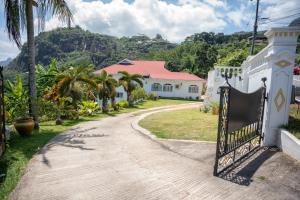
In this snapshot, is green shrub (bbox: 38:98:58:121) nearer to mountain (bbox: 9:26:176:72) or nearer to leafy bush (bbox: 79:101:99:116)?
leafy bush (bbox: 79:101:99:116)

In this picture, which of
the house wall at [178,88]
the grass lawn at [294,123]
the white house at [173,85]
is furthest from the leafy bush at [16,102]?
the house wall at [178,88]

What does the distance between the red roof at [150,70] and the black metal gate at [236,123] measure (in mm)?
31314

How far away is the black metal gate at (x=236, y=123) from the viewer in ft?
20.1

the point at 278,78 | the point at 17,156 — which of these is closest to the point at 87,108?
the point at 17,156

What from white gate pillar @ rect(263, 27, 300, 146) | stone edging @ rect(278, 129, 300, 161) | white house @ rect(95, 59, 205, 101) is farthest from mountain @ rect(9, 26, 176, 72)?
stone edging @ rect(278, 129, 300, 161)

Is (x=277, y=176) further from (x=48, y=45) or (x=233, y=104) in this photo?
(x=48, y=45)

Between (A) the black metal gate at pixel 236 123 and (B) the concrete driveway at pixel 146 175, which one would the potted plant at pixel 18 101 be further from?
(A) the black metal gate at pixel 236 123

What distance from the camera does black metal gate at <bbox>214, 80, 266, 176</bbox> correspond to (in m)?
6.12

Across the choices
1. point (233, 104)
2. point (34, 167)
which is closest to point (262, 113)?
point (233, 104)

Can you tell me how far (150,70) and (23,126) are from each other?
111ft

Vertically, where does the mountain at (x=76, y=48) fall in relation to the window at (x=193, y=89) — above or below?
above

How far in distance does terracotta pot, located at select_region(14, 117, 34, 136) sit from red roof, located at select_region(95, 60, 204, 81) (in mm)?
29883

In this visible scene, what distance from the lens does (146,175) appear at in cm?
615

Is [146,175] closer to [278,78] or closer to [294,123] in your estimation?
[278,78]
